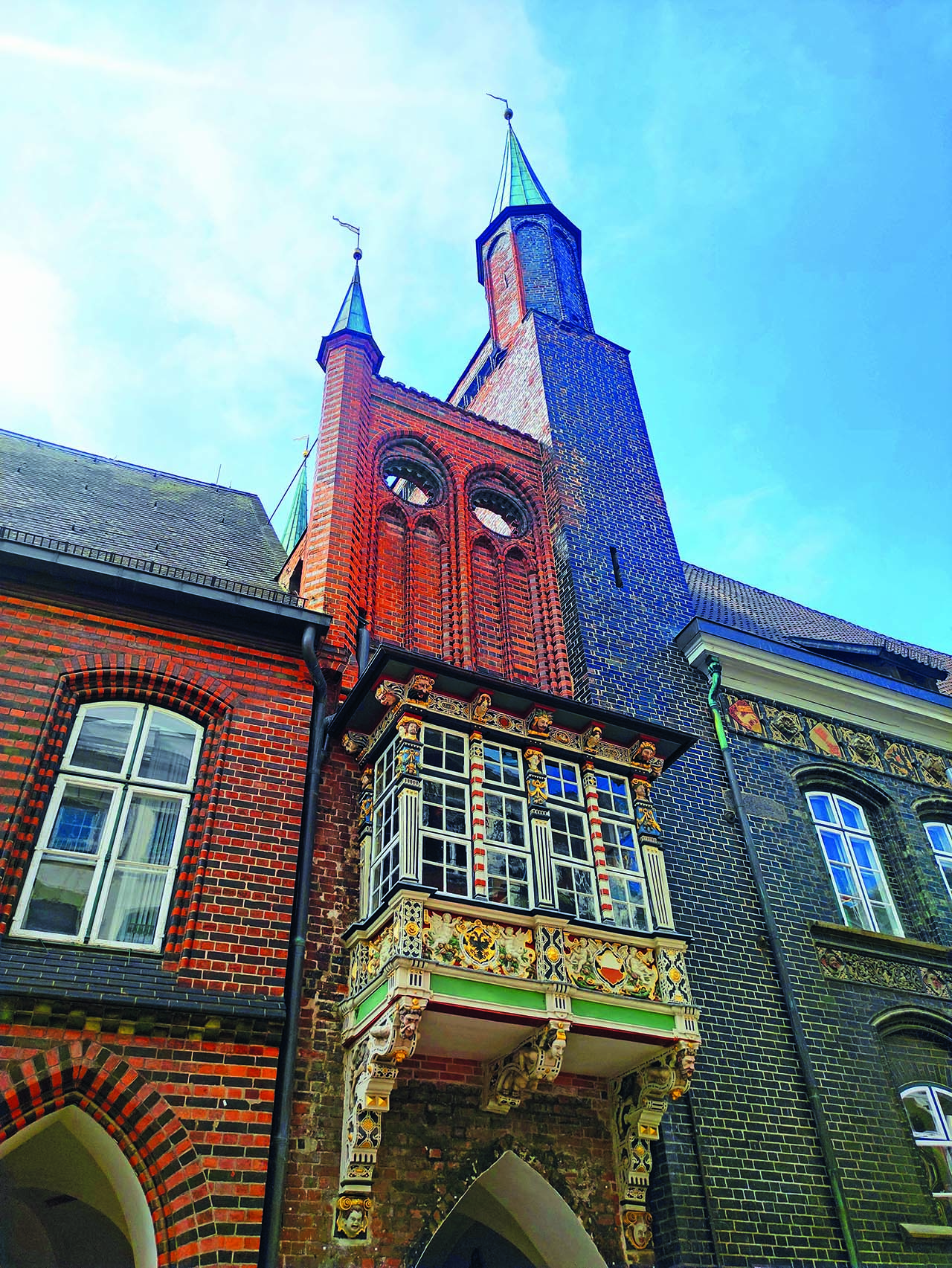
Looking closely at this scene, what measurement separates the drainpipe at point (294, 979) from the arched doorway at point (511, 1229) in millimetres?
1569

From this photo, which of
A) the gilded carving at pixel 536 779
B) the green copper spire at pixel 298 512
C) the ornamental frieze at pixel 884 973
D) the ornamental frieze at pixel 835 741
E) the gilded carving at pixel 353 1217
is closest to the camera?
the gilded carving at pixel 353 1217

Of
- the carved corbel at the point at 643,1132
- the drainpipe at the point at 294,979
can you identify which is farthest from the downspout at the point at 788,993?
the drainpipe at the point at 294,979

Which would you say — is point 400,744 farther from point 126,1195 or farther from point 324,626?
point 126,1195

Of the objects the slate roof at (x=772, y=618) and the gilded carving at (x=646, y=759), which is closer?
the gilded carving at (x=646, y=759)

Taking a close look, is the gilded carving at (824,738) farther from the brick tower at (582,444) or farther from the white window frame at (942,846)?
the brick tower at (582,444)

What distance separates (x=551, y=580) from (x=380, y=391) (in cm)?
392

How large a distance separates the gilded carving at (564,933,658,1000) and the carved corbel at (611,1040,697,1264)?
0.63m

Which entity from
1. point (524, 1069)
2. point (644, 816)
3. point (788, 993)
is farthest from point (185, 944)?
point (788, 993)

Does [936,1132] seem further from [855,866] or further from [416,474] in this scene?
[416,474]

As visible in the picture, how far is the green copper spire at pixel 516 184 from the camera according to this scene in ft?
75.5

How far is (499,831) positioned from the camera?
976 centimetres

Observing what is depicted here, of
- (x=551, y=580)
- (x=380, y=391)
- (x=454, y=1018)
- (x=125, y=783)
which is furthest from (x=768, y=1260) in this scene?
(x=380, y=391)

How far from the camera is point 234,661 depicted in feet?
34.8

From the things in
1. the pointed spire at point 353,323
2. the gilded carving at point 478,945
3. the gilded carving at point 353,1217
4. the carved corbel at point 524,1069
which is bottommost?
the gilded carving at point 353,1217
